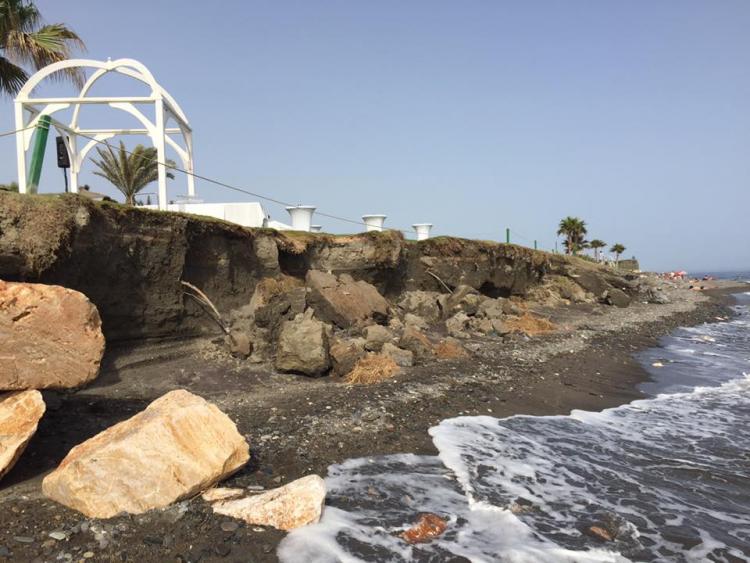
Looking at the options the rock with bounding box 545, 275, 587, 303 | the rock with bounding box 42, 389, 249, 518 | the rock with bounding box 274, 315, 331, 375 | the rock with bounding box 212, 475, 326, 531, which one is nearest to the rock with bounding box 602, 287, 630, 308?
the rock with bounding box 545, 275, 587, 303

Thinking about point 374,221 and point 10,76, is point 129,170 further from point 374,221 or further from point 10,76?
point 374,221

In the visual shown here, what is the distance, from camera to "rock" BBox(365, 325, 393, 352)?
11.0 metres

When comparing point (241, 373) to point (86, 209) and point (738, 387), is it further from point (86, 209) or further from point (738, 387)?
point (738, 387)

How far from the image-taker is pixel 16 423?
4512mm

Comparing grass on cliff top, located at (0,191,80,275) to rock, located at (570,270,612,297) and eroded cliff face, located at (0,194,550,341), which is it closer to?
eroded cliff face, located at (0,194,550,341)

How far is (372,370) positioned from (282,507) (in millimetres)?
5306

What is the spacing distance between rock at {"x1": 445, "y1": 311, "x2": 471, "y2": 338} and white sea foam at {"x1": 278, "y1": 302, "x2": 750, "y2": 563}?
641 cm

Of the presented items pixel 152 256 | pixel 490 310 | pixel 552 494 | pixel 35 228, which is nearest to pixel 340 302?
pixel 152 256

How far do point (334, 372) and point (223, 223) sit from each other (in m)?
5.14

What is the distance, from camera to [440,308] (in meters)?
17.6

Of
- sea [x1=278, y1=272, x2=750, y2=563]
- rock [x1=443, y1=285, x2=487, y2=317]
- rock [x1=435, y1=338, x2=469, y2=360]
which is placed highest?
rock [x1=443, y1=285, x2=487, y2=317]

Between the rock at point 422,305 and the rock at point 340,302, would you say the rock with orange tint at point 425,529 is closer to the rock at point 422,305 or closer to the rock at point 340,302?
the rock at point 340,302

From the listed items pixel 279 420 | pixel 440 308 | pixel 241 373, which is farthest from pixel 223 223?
pixel 440 308

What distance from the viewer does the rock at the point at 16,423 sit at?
4.45 metres
